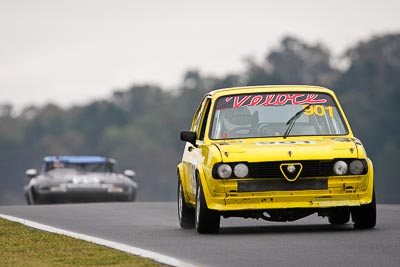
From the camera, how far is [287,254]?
44.4ft

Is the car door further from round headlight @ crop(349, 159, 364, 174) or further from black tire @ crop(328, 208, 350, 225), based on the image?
round headlight @ crop(349, 159, 364, 174)

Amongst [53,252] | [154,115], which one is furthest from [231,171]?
[154,115]

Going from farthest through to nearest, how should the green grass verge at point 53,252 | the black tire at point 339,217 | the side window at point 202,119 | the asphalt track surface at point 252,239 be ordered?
1. the side window at point 202,119
2. the black tire at point 339,217
3. the green grass verge at point 53,252
4. the asphalt track surface at point 252,239

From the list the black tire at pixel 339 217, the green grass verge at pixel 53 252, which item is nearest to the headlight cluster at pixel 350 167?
the black tire at pixel 339 217

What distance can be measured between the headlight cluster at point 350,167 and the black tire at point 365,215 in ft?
1.12

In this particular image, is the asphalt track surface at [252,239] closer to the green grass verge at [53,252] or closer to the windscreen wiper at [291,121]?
the green grass verge at [53,252]

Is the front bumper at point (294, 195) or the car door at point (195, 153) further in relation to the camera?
the car door at point (195, 153)

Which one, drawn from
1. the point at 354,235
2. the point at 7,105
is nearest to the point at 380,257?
the point at 354,235

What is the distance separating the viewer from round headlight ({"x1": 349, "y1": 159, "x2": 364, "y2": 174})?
16.3m

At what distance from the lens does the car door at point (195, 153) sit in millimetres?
17438

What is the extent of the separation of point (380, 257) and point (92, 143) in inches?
6029

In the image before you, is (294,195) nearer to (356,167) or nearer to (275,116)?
(356,167)

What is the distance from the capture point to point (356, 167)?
16.3 meters

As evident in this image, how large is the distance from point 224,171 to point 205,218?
545 mm
